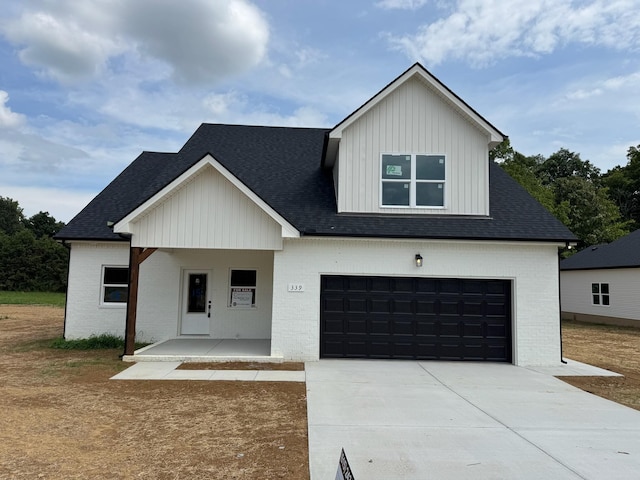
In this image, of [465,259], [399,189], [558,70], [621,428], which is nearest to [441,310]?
[465,259]

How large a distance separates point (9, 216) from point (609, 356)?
294 feet

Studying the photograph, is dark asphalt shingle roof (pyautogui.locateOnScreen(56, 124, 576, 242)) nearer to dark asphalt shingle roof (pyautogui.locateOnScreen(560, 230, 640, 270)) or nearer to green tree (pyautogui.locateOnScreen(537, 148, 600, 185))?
dark asphalt shingle roof (pyautogui.locateOnScreen(560, 230, 640, 270))

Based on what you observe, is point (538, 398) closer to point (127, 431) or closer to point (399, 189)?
point (399, 189)

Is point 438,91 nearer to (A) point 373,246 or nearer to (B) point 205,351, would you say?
(A) point 373,246

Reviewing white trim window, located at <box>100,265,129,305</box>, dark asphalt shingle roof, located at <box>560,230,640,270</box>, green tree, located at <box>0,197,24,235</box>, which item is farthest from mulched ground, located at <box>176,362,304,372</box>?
green tree, located at <box>0,197,24,235</box>

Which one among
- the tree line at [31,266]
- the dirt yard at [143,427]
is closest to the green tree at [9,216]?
the tree line at [31,266]

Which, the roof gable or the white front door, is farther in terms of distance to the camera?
the white front door

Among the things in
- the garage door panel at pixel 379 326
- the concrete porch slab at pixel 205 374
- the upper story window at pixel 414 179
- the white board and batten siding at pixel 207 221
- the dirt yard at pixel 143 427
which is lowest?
the dirt yard at pixel 143 427

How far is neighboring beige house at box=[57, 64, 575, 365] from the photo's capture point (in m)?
11.0

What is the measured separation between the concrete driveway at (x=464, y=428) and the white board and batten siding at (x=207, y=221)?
3804 mm

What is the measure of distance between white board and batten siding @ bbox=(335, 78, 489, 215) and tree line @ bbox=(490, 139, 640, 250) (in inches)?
204

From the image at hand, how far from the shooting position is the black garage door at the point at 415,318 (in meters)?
11.3

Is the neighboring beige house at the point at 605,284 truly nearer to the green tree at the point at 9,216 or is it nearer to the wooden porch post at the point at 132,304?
the wooden porch post at the point at 132,304

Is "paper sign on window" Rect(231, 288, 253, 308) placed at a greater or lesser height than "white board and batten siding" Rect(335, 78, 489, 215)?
lesser
